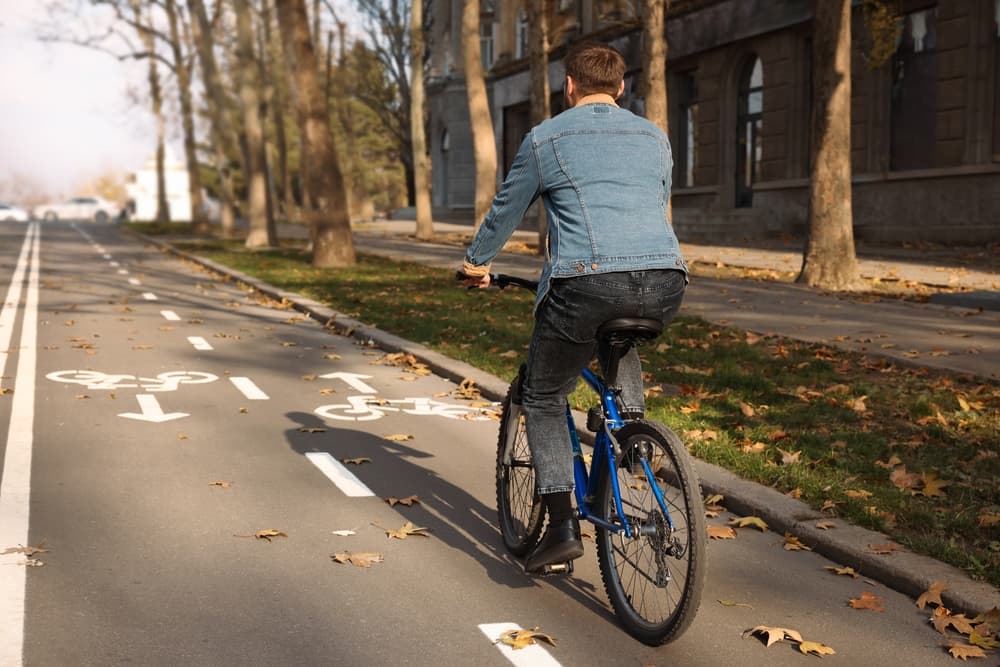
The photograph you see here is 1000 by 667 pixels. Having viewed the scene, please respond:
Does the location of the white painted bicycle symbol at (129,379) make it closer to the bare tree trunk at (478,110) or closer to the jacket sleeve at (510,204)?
the jacket sleeve at (510,204)

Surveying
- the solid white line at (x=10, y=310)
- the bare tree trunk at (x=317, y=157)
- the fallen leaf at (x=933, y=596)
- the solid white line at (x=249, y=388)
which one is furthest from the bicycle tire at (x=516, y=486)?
the bare tree trunk at (x=317, y=157)

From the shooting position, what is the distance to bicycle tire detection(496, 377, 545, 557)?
194 inches

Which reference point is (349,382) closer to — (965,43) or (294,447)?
(294,447)

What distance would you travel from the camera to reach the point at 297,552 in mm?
5223

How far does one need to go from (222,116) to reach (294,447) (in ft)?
100

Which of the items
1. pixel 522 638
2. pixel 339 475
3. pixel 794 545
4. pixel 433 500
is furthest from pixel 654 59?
pixel 522 638

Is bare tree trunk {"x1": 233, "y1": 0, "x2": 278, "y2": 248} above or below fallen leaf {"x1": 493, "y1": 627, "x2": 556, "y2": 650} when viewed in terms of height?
above

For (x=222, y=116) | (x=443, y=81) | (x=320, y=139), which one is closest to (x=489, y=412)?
(x=320, y=139)

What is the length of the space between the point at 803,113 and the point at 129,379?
20919mm

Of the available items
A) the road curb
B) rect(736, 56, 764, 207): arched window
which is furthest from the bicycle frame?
rect(736, 56, 764, 207): arched window

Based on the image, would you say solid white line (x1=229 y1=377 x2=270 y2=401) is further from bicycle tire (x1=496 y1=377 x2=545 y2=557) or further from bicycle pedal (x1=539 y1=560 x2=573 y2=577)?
bicycle pedal (x1=539 y1=560 x2=573 y2=577)

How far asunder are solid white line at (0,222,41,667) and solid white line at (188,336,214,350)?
1.62m

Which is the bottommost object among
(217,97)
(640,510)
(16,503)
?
(16,503)

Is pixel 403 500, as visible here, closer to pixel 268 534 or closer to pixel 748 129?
pixel 268 534
